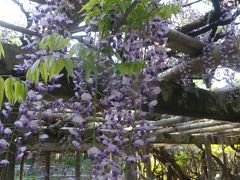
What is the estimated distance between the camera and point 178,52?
2.52 metres

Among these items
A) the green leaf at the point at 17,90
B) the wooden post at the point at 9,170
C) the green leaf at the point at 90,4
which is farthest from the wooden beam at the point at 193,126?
the green leaf at the point at 17,90

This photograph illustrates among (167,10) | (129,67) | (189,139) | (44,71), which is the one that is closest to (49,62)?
(44,71)

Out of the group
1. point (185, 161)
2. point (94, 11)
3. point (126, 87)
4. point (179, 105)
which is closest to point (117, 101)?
point (126, 87)

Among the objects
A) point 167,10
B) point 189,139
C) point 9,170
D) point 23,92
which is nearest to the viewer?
point 23,92

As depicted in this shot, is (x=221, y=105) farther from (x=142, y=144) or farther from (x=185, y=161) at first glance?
(x=185, y=161)

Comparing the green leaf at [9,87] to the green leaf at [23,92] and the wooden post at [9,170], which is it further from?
the wooden post at [9,170]

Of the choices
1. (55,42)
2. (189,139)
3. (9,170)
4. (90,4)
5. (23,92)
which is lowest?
(9,170)

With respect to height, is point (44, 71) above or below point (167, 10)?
below

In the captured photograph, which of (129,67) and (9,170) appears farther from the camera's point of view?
(9,170)

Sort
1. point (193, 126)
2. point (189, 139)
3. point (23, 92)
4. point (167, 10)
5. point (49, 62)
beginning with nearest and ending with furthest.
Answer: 1. point (49, 62)
2. point (23, 92)
3. point (167, 10)
4. point (193, 126)
5. point (189, 139)

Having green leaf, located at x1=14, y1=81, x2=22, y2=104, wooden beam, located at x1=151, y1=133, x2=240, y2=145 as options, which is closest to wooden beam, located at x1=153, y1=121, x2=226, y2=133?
wooden beam, located at x1=151, y1=133, x2=240, y2=145

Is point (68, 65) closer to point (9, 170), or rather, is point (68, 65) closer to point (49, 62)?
point (49, 62)

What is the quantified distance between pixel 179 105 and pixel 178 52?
37cm

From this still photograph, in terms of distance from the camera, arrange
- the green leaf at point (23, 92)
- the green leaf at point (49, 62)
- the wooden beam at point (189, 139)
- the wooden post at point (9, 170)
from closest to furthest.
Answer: the green leaf at point (49, 62) → the green leaf at point (23, 92) → the wooden post at point (9, 170) → the wooden beam at point (189, 139)
